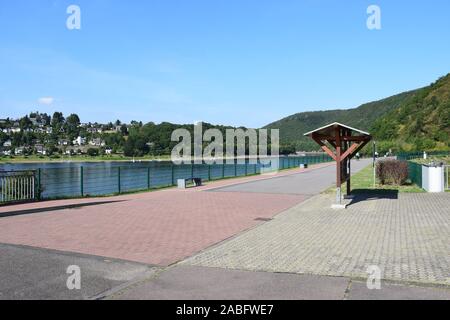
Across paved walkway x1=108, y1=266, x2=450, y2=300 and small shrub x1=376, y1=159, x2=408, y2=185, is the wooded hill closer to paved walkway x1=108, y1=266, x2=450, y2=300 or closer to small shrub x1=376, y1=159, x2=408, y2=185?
small shrub x1=376, y1=159, x2=408, y2=185

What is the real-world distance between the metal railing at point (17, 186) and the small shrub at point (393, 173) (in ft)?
52.4

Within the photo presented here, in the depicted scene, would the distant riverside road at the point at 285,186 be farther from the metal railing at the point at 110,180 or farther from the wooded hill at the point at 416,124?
the wooded hill at the point at 416,124

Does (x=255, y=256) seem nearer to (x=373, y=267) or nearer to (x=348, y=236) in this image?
(x=373, y=267)

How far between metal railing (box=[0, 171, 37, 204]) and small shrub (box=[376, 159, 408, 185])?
52.4 feet

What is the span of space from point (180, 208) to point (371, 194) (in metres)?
8.22

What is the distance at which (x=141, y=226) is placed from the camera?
33.6 ft

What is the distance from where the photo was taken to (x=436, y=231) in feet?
30.7

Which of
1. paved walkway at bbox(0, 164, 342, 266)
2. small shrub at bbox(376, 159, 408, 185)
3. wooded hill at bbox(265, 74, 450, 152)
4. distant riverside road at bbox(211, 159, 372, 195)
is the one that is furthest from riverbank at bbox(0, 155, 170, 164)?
paved walkway at bbox(0, 164, 342, 266)

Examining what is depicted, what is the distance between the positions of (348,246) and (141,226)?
4606mm

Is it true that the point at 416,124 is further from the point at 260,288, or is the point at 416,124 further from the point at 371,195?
the point at 260,288

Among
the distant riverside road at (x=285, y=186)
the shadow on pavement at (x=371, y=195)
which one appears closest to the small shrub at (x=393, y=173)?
the distant riverside road at (x=285, y=186)

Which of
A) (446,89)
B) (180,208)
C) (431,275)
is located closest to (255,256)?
(431,275)

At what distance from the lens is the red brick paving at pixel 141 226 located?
7840 millimetres

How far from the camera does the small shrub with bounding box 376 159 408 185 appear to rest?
73.3ft
